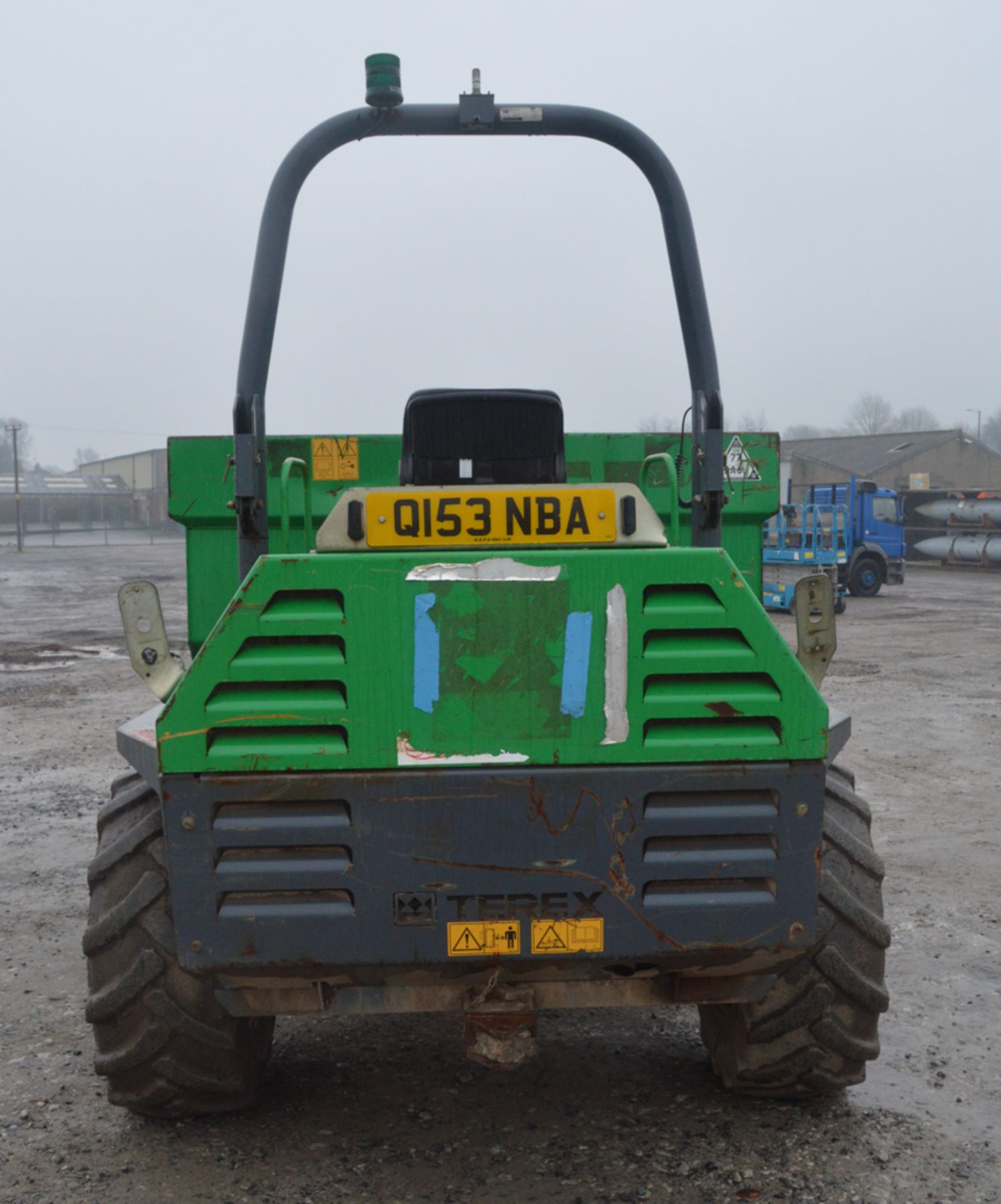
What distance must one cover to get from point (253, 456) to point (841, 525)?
2150 centimetres

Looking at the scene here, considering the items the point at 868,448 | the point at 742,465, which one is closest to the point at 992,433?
the point at 868,448

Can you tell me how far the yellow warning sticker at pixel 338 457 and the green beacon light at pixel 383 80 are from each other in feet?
5.17

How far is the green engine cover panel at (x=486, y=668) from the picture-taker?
2807 millimetres

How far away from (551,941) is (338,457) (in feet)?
8.70

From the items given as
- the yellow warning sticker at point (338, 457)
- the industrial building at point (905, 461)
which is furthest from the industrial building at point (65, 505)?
the yellow warning sticker at point (338, 457)

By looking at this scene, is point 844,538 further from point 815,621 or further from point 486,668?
point 486,668

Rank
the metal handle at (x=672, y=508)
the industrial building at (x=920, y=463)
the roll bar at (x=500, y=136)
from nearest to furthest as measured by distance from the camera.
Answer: the roll bar at (x=500, y=136)
the metal handle at (x=672, y=508)
the industrial building at (x=920, y=463)

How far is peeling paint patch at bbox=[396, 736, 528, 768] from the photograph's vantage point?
2834 millimetres

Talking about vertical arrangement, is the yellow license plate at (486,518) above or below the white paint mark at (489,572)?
above

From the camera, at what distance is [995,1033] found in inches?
167

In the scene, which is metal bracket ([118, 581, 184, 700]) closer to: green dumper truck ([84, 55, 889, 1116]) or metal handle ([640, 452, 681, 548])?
green dumper truck ([84, 55, 889, 1116])

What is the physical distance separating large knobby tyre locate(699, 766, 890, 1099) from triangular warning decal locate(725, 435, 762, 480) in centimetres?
200

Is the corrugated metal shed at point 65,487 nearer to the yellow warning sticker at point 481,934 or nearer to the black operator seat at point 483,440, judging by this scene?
the black operator seat at point 483,440

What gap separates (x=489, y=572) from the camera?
283cm
